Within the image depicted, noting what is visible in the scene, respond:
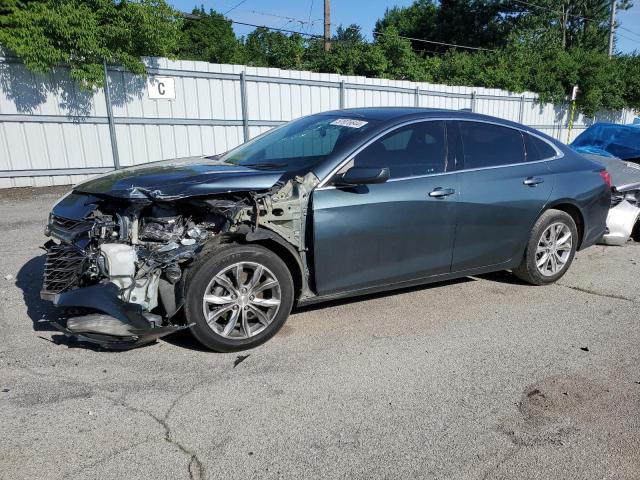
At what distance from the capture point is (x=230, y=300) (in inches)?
143

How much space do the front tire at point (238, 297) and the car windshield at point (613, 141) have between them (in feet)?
25.2

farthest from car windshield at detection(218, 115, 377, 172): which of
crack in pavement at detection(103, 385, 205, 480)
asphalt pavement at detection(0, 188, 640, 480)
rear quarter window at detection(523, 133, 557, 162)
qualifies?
crack in pavement at detection(103, 385, 205, 480)

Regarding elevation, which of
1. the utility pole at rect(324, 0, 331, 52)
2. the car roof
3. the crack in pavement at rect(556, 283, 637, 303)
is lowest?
the crack in pavement at rect(556, 283, 637, 303)

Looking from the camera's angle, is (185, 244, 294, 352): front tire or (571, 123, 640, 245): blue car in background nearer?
(185, 244, 294, 352): front tire

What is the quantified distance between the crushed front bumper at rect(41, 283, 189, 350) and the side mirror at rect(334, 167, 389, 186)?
1599 millimetres

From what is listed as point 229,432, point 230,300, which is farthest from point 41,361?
point 229,432

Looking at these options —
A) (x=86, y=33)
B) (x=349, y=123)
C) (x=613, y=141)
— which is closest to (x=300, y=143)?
(x=349, y=123)

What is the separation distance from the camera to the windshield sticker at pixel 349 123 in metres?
4.36

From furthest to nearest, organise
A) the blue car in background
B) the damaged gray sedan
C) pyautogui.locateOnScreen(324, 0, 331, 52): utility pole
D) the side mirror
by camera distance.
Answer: pyautogui.locateOnScreen(324, 0, 331, 52): utility pole < the blue car in background < the side mirror < the damaged gray sedan

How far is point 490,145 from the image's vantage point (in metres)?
4.80

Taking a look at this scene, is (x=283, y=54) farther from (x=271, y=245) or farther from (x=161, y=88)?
(x=271, y=245)

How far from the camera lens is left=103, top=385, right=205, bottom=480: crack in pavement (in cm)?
251

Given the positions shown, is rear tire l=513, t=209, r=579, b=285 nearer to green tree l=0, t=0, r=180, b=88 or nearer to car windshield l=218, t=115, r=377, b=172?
car windshield l=218, t=115, r=377, b=172

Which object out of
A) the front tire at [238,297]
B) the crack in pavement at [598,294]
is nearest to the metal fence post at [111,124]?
the front tire at [238,297]
